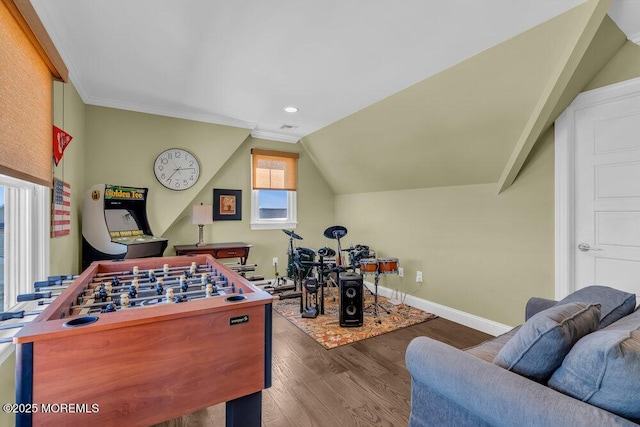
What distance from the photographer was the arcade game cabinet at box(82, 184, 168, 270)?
2.86 m

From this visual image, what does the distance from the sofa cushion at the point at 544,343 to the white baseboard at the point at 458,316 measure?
204cm

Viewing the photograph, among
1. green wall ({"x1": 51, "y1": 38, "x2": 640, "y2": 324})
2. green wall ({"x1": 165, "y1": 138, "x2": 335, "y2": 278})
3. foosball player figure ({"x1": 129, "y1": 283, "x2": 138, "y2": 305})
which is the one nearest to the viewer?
foosball player figure ({"x1": 129, "y1": 283, "x2": 138, "y2": 305})

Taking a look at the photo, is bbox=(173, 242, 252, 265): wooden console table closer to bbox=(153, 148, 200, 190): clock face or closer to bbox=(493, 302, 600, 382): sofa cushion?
bbox=(153, 148, 200, 190): clock face

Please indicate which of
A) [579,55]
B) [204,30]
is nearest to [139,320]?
[204,30]

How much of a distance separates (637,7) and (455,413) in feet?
8.11

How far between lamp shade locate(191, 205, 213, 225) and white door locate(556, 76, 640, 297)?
12.6 ft

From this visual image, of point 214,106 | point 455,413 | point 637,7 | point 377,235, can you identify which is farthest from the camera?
point 377,235

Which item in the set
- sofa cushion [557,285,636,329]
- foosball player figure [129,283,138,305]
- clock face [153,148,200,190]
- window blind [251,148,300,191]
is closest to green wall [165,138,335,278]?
window blind [251,148,300,191]

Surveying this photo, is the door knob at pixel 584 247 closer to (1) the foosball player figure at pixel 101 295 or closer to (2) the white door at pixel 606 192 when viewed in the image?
(2) the white door at pixel 606 192

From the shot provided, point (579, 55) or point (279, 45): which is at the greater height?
point (279, 45)

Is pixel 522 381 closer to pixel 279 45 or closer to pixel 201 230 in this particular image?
pixel 279 45

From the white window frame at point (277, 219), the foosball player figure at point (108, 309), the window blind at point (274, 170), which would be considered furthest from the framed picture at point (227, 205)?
the foosball player figure at point (108, 309)

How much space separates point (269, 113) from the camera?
3.62 metres

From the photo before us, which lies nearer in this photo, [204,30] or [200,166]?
[204,30]
